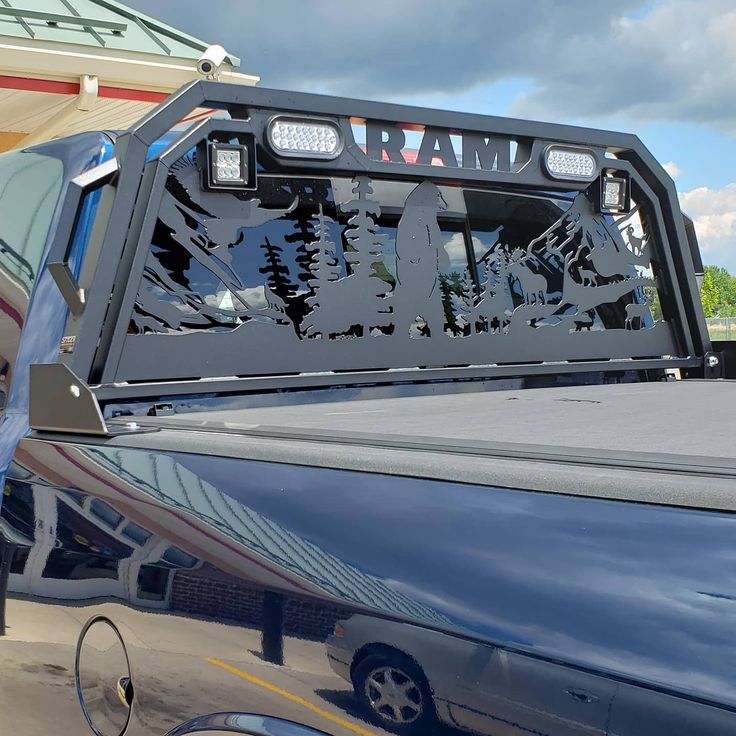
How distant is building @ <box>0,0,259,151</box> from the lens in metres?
9.16

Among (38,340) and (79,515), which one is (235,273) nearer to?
(38,340)

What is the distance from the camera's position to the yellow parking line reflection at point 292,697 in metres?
1.37

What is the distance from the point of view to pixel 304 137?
9.39 feet

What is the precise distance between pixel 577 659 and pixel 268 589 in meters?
0.55

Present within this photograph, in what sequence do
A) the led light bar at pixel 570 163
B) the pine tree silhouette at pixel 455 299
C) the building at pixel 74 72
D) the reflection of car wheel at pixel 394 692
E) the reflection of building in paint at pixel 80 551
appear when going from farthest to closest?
1. the building at pixel 74 72
2. the led light bar at pixel 570 163
3. the pine tree silhouette at pixel 455 299
4. the reflection of building in paint at pixel 80 551
5. the reflection of car wheel at pixel 394 692

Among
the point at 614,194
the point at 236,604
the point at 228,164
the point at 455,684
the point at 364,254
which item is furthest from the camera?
the point at 614,194

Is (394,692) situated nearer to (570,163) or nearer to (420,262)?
(420,262)

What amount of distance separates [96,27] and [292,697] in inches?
384

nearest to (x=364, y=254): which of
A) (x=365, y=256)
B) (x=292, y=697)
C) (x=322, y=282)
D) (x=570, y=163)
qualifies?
(x=365, y=256)

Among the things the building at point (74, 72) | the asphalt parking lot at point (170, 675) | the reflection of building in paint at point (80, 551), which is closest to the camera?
the asphalt parking lot at point (170, 675)

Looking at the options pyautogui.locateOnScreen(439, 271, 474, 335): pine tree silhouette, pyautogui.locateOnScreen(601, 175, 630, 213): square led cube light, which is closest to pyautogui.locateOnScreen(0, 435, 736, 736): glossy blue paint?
pyautogui.locateOnScreen(439, 271, 474, 335): pine tree silhouette

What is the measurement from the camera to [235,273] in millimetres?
2748

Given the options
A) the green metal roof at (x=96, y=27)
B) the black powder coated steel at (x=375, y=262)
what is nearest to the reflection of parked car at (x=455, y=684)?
the black powder coated steel at (x=375, y=262)

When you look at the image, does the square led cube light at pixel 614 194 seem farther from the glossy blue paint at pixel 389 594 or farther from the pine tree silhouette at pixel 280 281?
the glossy blue paint at pixel 389 594
